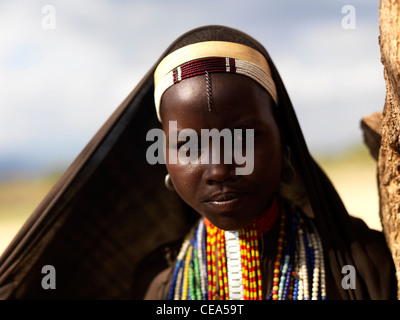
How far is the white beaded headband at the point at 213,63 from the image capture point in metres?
1.95

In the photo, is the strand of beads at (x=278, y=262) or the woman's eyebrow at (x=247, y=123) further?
the strand of beads at (x=278, y=262)

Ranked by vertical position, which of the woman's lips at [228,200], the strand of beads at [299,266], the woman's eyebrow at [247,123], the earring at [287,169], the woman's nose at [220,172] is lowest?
the strand of beads at [299,266]

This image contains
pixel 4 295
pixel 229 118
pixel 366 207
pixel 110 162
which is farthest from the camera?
pixel 366 207

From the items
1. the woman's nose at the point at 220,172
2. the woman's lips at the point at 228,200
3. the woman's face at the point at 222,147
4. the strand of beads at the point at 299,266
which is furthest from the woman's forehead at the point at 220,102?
the strand of beads at the point at 299,266

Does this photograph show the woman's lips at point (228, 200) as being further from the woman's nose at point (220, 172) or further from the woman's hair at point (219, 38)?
the woman's hair at point (219, 38)

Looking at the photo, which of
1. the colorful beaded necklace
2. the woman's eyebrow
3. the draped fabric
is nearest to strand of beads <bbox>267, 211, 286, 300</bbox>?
the colorful beaded necklace

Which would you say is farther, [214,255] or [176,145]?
[214,255]

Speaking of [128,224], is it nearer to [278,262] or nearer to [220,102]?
[278,262]

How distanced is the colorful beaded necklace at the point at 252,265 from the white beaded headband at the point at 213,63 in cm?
62

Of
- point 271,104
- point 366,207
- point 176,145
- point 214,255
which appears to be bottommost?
point 214,255

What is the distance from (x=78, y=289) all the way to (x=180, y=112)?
1221 millimetres

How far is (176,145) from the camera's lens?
6.52ft
